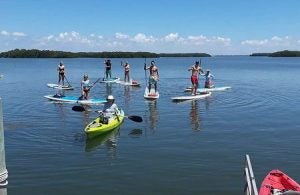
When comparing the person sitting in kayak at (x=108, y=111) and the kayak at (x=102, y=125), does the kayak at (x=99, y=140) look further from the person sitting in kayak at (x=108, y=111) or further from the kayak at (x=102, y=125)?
the person sitting in kayak at (x=108, y=111)

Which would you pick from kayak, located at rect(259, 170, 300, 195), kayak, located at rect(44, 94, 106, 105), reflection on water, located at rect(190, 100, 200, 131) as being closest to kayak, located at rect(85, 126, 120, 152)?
reflection on water, located at rect(190, 100, 200, 131)

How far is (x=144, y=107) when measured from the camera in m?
26.2

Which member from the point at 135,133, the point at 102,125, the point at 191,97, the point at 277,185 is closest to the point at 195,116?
the point at 135,133

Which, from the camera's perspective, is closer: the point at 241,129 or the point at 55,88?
the point at 241,129

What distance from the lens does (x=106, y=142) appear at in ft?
56.4

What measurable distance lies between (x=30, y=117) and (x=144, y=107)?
6671mm

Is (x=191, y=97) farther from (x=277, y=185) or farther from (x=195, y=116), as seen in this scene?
(x=277, y=185)

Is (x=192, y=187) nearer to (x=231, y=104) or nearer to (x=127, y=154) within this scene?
(x=127, y=154)

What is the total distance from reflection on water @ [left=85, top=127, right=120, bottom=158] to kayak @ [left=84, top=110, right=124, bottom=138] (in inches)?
7.2

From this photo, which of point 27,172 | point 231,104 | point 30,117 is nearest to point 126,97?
point 231,104

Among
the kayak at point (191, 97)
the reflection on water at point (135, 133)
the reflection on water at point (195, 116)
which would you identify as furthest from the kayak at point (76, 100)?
the reflection on water at point (135, 133)

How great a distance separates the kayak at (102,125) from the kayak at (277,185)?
26.3ft

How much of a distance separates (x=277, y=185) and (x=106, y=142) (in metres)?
8.04

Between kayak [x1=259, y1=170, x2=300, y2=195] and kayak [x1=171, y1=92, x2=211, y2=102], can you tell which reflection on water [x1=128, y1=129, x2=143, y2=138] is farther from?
kayak [x1=171, y1=92, x2=211, y2=102]
